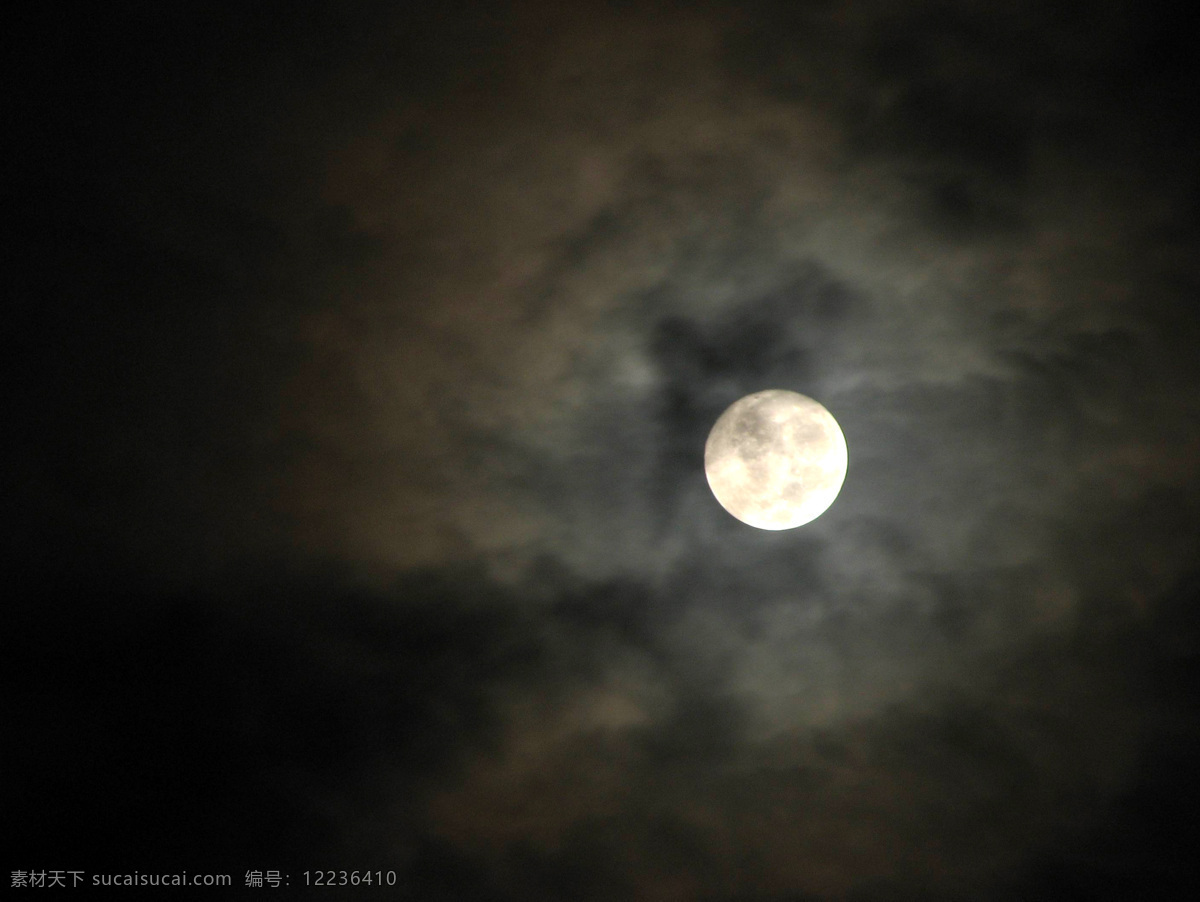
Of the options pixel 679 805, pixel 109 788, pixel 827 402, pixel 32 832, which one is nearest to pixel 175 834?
pixel 109 788

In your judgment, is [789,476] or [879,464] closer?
[789,476]

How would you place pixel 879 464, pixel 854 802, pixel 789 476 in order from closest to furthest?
pixel 789 476
pixel 879 464
pixel 854 802

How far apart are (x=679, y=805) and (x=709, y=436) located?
636 cm

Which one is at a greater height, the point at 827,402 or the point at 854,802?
the point at 827,402

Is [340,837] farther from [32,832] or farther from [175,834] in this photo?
[32,832]

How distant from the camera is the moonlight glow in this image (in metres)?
7.21

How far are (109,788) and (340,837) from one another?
11.6 feet

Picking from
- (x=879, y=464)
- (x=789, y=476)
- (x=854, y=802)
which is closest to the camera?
(x=789, y=476)

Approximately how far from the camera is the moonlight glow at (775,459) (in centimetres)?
721

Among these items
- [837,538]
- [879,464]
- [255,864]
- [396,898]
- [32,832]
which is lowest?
[396,898]

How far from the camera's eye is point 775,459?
7250mm

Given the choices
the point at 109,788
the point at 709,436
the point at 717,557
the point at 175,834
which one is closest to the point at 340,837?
the point at 175,834

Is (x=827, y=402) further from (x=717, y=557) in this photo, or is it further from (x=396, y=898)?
(x=396, y=898)

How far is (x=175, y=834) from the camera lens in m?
10.9
